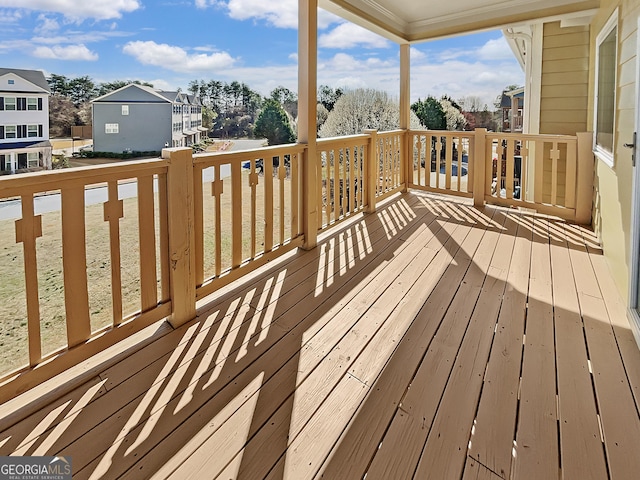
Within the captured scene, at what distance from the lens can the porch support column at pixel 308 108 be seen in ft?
10.3

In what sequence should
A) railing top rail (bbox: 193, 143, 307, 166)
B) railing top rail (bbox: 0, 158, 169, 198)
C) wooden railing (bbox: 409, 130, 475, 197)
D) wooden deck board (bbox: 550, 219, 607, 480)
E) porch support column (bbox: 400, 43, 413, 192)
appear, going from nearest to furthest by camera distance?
wooden deck board (bbox: 550, 219, 607, 480) < railing top rail (bbox: 0, 158, 169, 198) < railing top rail (bbox: 193, 143, 307, 166) < wooden railing (bbox: 409, 130, 475, 197) < porch support column (bbox: 400, 43, 413, 192)

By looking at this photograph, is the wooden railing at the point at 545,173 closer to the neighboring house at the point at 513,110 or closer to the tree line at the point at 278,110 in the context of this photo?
the neighboring house at the point at 513,110

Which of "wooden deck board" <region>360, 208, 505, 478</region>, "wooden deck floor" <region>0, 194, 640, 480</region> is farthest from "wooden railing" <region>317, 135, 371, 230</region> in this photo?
"wooden deck board" <region>360, 208, 505, 478</region>

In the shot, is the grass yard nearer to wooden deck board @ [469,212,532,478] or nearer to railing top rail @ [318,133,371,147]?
railing top rail @ [318,133,371,147]

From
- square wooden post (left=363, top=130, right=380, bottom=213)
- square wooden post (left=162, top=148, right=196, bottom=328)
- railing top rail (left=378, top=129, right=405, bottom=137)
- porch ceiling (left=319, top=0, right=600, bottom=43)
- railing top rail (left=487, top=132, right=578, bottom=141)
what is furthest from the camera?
railing top rail (left=378, top=129, right=405, bottom=137)

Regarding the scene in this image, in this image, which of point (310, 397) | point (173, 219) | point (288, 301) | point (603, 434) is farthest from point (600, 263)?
point (173, 219)

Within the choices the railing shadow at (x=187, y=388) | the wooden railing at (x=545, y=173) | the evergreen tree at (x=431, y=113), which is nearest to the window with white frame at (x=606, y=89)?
the wooden railing at (x=545, y=173)

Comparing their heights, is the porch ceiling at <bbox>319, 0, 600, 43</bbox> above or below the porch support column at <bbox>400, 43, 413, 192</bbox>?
above

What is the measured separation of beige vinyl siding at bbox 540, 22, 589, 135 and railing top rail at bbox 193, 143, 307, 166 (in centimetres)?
327

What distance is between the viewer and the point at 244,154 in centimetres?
266

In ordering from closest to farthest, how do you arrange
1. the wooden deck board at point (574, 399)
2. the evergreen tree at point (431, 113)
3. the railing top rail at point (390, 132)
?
the wooden deck board at point (574, 399)
the railing top rail at point (390, 132)
the evergreen tree at point (431, 113)

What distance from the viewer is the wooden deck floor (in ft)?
4.41

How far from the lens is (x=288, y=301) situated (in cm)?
252

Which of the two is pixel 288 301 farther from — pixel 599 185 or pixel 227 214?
pixel 599 185
